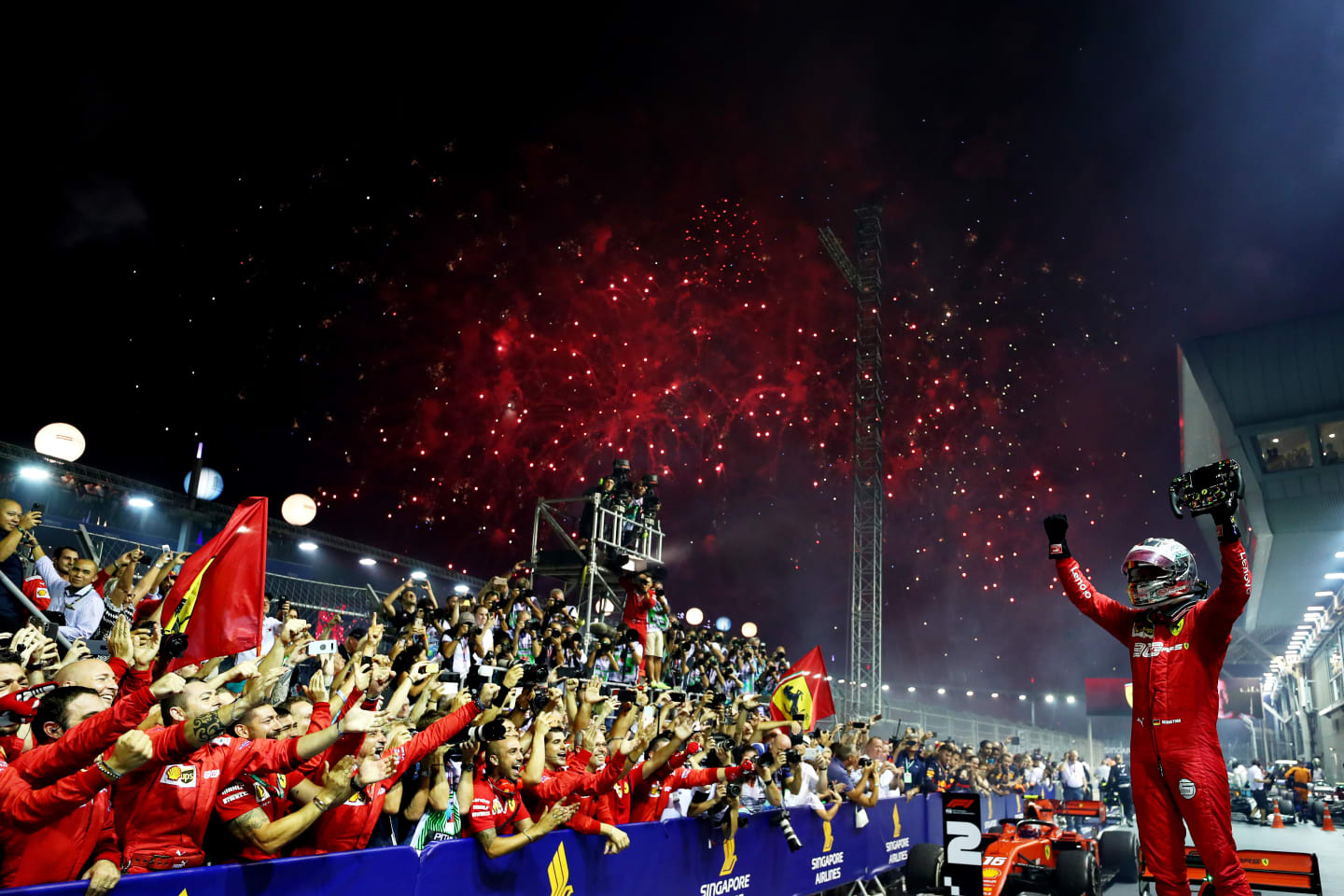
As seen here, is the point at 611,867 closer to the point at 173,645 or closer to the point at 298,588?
the point at 173,645

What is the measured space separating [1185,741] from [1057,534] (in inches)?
56.7

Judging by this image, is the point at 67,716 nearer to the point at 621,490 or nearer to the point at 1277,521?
the point at 621,490

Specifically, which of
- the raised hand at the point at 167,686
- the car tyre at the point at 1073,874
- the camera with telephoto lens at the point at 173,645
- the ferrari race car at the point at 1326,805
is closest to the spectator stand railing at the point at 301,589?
the camera with telephoto lens at the point at 173,645

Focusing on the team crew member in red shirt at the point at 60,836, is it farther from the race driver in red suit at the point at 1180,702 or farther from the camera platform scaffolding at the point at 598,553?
the camera platform scaffolding at the point at 598,553

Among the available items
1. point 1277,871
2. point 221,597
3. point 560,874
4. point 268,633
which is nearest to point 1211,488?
point 1277,871

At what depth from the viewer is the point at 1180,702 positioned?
5.16 m

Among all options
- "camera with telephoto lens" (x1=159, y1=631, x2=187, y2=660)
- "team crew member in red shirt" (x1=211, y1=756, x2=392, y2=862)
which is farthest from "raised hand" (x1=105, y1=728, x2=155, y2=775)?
"camera with telephoto lens" (x1=159, y1=631, x2=187, y2=660)

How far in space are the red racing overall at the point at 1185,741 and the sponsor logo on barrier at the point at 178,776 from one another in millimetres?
A: 4741

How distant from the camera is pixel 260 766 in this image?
184 inches

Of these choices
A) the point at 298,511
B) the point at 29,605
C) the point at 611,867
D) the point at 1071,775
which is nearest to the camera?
the point at 611,867

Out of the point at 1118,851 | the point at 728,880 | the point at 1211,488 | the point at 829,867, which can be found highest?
the point at 1211,488

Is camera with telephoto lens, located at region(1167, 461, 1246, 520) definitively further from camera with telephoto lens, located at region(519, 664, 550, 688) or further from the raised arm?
camera with telephoto lens, located at region(519, 664, 550, 688)

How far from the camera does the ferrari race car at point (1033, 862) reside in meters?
8.14

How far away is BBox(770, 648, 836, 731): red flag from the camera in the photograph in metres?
14.1
